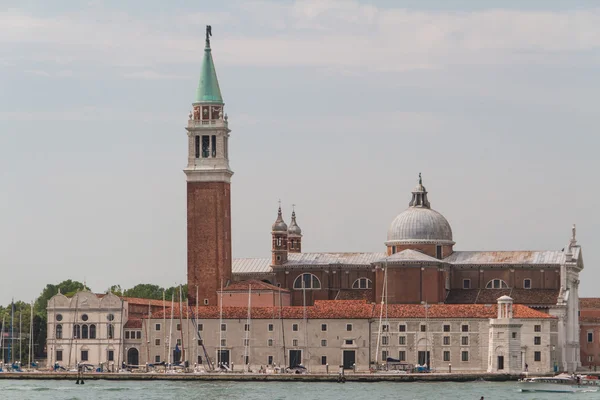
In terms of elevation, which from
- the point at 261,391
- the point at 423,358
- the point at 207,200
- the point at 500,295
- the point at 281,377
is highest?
the point at 207,200

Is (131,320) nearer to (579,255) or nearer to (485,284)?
(485,284)

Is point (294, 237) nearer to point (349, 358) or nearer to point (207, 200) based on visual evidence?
point (207, 200)

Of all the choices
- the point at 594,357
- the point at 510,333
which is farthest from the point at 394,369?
the point at 594,357

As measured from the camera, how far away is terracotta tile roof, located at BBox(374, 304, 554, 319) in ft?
280

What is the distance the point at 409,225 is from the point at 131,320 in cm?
1622

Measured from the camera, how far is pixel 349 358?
8581cm

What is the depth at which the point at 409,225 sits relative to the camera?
94.2 metres

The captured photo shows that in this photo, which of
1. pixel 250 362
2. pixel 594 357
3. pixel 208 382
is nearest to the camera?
pixel 208 382

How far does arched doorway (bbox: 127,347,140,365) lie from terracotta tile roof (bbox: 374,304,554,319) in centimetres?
1274

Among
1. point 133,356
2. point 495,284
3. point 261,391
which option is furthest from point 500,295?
point 261,391

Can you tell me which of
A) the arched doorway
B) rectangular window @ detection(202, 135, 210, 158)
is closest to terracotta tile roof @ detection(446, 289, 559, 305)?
rectangular window @ detection(202, 135, 210, 158)

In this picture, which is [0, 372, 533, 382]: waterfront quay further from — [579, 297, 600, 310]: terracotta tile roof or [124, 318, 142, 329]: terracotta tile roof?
[579, 297, 600, 310]: terracotta tile roof

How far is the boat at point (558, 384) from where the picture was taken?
75062 millimetres

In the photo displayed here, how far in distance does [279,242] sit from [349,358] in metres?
12.7
